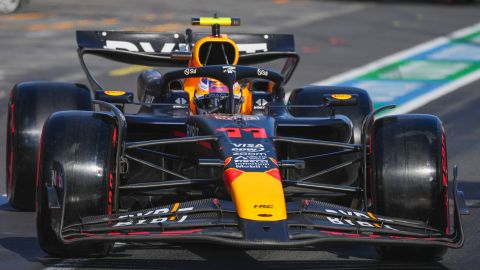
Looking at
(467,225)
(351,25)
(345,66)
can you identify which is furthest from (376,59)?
(467,225)

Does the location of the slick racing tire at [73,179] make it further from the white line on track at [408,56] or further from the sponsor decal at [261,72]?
the white line on track at [408,56]

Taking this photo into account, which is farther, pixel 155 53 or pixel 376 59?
pixel 376 59

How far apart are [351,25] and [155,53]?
15.4 meters

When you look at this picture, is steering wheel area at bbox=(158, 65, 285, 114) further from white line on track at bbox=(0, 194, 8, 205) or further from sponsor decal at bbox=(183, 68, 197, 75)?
white line on track at bbox=(0, 194, 8, 205)

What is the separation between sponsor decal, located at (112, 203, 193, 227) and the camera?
7.80 meters

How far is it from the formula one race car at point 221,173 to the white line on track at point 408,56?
6.85 metres

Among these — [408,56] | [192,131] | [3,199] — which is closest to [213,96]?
[192,131]

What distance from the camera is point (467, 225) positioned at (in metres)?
10.1

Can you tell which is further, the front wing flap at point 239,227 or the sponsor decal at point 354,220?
the sponsor decal at point 354,220

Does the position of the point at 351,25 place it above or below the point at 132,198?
above

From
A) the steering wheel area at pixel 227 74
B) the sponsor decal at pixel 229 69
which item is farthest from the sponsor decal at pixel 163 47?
the sponsor decal at pixel 229 69

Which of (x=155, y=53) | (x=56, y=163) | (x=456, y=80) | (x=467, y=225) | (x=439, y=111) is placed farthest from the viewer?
(x=456, y=80)

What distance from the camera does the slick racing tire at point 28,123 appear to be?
404 inches

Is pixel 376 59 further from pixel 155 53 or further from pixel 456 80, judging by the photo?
pixel 155 53
